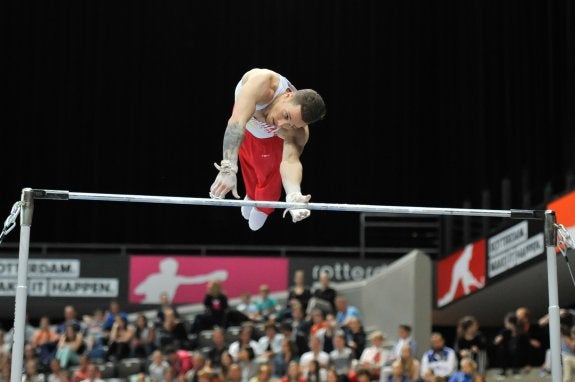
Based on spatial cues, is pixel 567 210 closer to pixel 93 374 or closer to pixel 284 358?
pixel 284 358

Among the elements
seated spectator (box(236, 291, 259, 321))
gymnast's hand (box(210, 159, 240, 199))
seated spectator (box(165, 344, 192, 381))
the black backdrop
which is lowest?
seated spectator (box(165, 344, 192, 381))

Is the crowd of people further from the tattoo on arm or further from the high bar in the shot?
the tattoo on arm

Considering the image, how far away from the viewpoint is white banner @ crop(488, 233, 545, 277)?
48.5 feet

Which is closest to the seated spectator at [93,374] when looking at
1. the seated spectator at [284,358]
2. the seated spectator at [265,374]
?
the seated spectator at [265,374]

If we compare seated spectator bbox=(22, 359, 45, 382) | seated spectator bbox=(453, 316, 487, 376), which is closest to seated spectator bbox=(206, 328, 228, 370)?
seated spectator bbox=(22, 359, 45, 382)

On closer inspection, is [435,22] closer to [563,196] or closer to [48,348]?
[563,196]

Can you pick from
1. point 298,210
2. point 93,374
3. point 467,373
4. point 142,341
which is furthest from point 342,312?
point 298,210

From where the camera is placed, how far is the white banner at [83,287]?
64.9ft

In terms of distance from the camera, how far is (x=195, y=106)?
24.4m

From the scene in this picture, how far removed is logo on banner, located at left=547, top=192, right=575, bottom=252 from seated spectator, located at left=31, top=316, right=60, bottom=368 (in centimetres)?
750

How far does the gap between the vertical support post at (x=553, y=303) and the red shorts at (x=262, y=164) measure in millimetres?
2138

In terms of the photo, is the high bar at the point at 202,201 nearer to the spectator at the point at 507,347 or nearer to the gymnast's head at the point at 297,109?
the gymnast's head at the point at 297,109

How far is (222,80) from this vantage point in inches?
968

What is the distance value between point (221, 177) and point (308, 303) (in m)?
8.47
